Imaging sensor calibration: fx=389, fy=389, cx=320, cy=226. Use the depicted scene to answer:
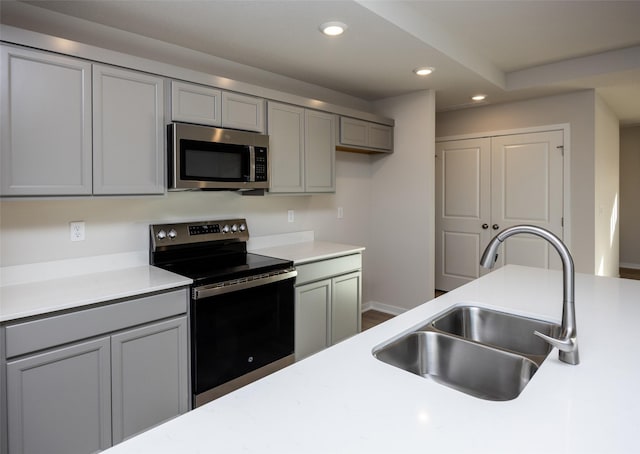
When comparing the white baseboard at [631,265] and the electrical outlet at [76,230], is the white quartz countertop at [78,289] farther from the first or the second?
the white baseboard at [631,265]

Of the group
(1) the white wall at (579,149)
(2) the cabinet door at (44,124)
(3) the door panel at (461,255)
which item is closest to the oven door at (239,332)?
(2) the cabinet door at (44,124)

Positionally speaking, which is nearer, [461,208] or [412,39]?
[412,39]

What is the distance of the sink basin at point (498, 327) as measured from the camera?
4.93 ft

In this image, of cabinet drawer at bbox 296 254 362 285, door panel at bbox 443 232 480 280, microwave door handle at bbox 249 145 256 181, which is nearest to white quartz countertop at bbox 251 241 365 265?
cabinet drawer at bbox 296 254 362 285

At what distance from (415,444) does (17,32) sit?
229 cm

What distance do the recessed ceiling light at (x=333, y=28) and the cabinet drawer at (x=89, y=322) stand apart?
1762 mm

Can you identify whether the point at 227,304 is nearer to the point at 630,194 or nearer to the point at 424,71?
the point at 424,71

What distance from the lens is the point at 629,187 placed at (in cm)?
656

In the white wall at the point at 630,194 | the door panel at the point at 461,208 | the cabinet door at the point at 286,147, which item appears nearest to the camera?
the cabinet door at the point at 286,147

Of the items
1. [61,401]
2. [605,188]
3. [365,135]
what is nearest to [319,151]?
[365,135]

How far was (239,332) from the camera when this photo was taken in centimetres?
237

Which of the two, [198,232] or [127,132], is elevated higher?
[127,132]

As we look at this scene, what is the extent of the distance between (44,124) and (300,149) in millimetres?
1732

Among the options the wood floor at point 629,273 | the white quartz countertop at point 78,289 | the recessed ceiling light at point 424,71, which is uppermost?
the recessed ceiling light at point 424,71
